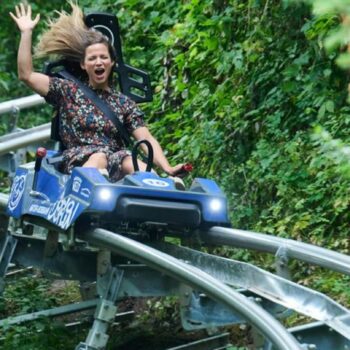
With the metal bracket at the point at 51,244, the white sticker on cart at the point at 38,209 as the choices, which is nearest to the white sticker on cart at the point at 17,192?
the white sticker on cart at the point at 38,209

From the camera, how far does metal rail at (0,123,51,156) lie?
1042 centimetres

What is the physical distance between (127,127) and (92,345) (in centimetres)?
215

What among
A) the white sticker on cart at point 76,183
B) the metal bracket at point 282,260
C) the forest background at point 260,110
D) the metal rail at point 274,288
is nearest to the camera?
the metal rail at point 274,288

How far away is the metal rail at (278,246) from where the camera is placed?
220 inches

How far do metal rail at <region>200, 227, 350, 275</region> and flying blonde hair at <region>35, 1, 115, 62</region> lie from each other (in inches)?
72.2

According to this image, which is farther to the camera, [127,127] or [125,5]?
[125,5]

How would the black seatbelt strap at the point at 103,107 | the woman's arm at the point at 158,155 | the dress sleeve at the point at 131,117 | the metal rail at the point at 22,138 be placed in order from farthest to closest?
1. the metal rail at the point at 22,138
2. the dress sleeve at the point at 131,117
3. the black seatbelt strap at the point at 103,107
4. the woman's arm at the point at 158,155

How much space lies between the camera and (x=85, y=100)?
25.2ft

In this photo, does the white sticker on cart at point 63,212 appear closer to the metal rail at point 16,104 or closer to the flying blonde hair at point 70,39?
the flying blonde hair at point 70,39

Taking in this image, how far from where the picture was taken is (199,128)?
10.5m

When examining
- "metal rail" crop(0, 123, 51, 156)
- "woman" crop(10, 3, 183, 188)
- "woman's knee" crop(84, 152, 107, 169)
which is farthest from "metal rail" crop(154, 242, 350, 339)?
"metal rail" crop(0, 123, 51, 156)

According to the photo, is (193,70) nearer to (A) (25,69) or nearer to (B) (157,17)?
(B) (157,17)

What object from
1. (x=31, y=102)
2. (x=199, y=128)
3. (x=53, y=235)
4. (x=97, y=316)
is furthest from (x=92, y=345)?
A: (x=31, y=102)

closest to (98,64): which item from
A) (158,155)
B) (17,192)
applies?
(158,155)
